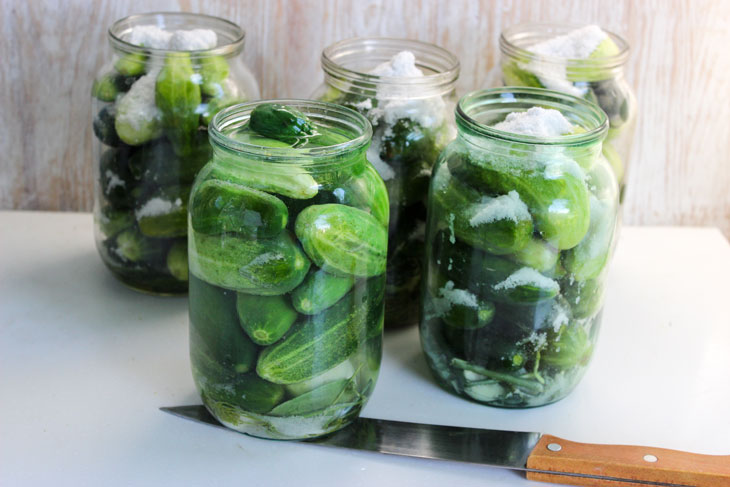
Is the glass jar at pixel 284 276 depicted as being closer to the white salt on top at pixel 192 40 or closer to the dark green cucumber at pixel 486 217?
the dark green cucumber at pixel 486 217

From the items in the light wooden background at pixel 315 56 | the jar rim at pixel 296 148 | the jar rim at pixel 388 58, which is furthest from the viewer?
the light wooden background at pixel 315 56

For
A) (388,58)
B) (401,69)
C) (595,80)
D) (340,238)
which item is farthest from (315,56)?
(340,238)

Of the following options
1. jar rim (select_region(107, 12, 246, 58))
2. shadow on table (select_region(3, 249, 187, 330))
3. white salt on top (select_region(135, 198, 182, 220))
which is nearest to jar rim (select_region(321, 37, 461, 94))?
jar rim (select_region(107, 12, 246, 58))

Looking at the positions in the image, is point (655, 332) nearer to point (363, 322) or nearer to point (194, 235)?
point (363, 322)

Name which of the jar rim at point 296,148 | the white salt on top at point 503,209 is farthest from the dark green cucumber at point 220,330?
the white salt on top at point 503,209

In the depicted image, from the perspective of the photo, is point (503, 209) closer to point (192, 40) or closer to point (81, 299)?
point (192, 40)

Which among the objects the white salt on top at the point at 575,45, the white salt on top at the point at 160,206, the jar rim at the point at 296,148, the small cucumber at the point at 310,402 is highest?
the white salt on top at the point at 575,45

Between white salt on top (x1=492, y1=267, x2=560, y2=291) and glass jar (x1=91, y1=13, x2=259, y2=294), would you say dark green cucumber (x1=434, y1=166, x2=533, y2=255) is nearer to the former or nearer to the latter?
white salt on top (x1=492, y1=267, x2=560, y2=291)
